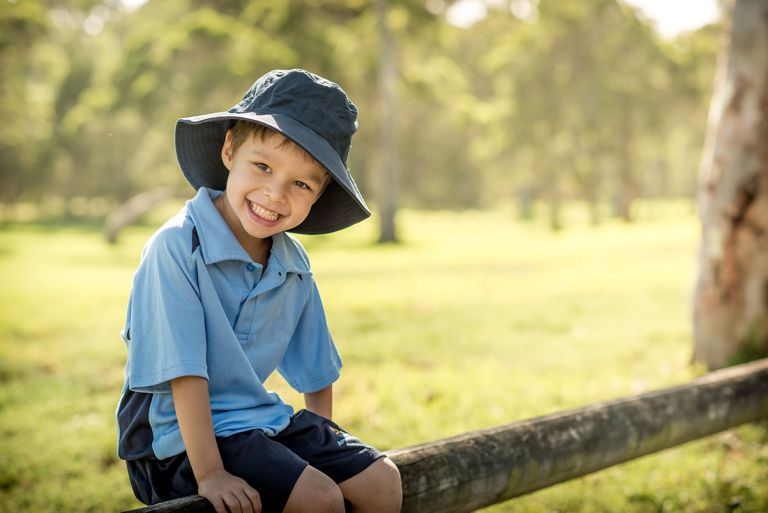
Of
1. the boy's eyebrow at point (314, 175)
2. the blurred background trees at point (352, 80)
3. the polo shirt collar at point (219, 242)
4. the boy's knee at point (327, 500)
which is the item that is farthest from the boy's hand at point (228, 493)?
the blurred background trees at point (352, 80)

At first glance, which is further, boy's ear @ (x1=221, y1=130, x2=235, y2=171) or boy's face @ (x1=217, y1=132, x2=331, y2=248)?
boy's ear @ (x1=221, y1=130, x2=235, y2=171)

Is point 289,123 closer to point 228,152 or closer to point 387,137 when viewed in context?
point 228,152

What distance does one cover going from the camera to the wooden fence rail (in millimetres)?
2281

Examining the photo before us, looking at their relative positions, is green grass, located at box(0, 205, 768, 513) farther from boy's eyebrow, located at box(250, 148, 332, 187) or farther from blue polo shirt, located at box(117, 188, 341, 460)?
boy's eyebrow, located at box(250, 148, 332, 187)

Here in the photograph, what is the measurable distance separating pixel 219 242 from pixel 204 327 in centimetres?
23

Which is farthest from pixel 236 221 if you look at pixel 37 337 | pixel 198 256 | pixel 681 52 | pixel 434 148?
pixel 434 148

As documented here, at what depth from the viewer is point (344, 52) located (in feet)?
80.6

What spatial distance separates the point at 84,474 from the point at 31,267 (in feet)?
36.5

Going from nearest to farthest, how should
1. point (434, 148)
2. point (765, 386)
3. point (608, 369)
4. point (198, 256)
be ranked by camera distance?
1. point (198, 256)
2. point (765, 386)
3. point (608, 369)
4. point (434, 148)

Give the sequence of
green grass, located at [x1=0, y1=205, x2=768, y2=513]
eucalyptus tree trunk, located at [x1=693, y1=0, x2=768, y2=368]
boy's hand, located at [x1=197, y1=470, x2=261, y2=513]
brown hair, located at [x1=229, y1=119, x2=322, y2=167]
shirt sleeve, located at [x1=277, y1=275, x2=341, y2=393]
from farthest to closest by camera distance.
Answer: eucalyptus tree trunk, located at [x1=693, y1=0, x2=768, y2=368] → green grass, located at [x1=0, y1=205, x2=768, y2=513] → shirt sleeve, located at [x1=277, y1=275, x2=341, y2=393] → brown hair, located at [x1=229, y1=119, x2=322, y2=167] → boy's hand, located at [x1=197, y1=470, x2=261, y2=513]

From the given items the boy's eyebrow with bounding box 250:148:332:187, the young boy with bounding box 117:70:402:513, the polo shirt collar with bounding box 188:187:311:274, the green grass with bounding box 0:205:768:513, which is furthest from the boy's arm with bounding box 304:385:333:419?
the green grass with bounding box 0:205:768:513

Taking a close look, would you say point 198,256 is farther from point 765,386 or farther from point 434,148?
point 434,148

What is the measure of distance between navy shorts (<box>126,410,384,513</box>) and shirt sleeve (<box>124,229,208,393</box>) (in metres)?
0.22

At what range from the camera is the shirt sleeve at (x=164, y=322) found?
192 centimetres
